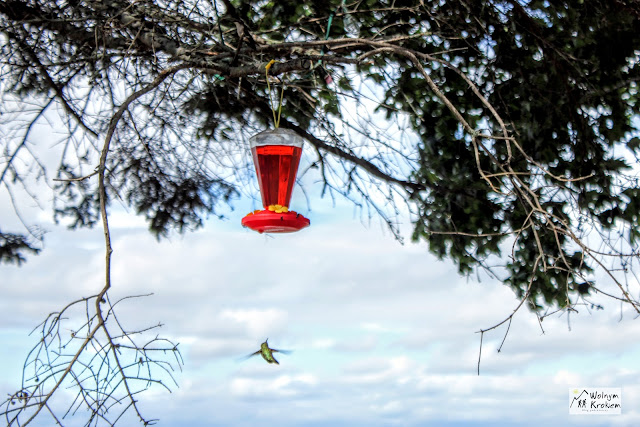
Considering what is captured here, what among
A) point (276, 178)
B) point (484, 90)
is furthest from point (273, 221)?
point (484, 90)

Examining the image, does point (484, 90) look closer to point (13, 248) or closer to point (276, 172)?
point (276, 172)

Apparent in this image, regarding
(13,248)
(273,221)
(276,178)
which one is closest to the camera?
(273,221)

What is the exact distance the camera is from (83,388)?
4.05 metres

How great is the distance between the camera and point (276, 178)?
14.6ft

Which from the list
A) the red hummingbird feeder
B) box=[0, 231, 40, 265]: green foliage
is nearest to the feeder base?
the red hummingbird feeder

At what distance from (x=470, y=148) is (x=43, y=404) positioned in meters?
3.85

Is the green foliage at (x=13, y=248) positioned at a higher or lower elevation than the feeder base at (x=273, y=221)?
higher

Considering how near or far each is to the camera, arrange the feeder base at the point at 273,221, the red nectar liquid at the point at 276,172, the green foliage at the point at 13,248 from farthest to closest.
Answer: the green foliage at the point at 13,248 < the red nectar liquid at the point at 276,172 < the feeder base at the point at 273,221

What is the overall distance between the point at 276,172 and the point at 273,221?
1.50ft

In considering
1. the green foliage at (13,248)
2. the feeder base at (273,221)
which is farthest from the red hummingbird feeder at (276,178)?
the green foliage at (13,248)

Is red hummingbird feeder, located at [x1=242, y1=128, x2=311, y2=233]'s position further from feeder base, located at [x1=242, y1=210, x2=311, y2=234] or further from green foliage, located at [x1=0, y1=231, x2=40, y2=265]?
green foliage, located at [x1=0, y1=231, x2=40, y2=265]

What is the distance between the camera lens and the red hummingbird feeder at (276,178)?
416 cm

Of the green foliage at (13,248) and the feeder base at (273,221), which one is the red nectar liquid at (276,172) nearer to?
the feeder base at (273,221)

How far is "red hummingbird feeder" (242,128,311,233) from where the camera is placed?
164 inches
